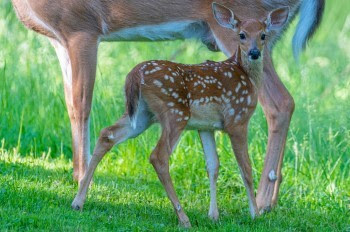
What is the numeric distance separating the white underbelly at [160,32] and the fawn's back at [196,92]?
121cm

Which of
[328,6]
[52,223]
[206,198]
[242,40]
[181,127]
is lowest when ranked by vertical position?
[328,6]

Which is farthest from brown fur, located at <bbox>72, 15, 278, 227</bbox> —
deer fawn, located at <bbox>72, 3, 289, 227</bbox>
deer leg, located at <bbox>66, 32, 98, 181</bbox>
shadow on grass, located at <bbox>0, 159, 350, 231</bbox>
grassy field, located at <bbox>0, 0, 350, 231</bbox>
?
deer leg, located at <bbox>66, 32, 98, 181</bbox>

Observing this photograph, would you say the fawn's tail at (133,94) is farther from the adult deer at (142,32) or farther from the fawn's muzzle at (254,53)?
the adult deer at (142,32)

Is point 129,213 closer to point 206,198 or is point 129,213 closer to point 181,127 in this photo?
point 181,127

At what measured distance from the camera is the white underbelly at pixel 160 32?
8.02 m

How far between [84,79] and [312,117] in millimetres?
3113

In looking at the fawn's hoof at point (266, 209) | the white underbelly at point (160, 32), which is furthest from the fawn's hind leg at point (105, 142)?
the white underbelly at point (160, 32)

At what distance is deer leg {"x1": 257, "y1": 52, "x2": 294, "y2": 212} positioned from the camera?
24.7 ft

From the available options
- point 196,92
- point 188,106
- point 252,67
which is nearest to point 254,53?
point 252,67

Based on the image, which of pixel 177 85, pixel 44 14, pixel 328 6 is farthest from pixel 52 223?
pixel 328 6

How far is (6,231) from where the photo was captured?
5531 mm

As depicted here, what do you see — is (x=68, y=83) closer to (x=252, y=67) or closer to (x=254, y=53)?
(x=252, y=67)

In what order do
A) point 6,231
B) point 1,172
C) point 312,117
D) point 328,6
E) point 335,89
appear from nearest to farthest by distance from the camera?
point 6,231
point 1,172
point 312,117
point 335,89
point 328,6

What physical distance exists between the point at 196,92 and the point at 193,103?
82mm
